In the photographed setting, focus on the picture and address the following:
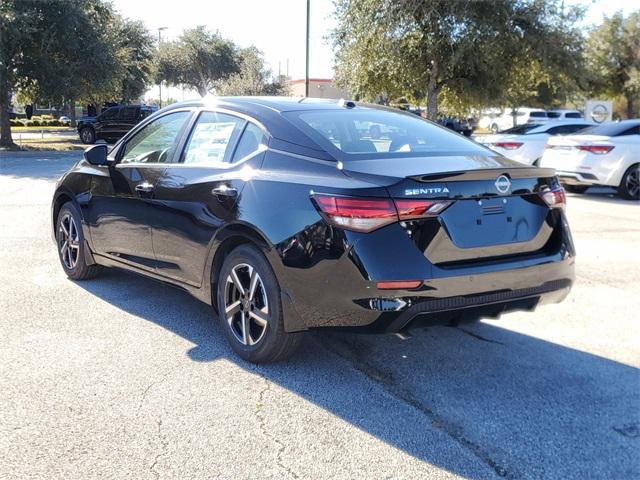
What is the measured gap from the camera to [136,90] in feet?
148

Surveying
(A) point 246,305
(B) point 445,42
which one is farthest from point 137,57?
(A) point 246,305

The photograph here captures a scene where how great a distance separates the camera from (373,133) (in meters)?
4.39

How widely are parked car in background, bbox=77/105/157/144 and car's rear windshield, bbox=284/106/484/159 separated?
27.1 meters

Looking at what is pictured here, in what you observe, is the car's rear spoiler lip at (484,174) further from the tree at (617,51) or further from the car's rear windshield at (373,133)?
the tree at (617,51)

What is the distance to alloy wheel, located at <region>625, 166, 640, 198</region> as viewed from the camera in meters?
12.4

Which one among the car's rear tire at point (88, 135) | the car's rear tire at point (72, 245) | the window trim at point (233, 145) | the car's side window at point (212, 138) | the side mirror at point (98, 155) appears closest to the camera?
the window trim at point (233, 145)

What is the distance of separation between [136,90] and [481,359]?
44.3 metres

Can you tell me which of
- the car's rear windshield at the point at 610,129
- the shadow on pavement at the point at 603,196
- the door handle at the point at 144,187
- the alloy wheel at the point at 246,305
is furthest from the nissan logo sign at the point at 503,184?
the car's rear windshield at the point at 610,129

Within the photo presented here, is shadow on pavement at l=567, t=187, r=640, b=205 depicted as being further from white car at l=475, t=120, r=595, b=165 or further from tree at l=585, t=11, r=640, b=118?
tree at l=585, t=11, r=640, b=118

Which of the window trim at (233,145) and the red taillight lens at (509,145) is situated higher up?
the window trim at (233,145)

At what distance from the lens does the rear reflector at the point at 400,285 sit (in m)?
3.43

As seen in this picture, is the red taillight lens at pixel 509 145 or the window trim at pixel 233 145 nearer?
the window trim at pixel 233 145

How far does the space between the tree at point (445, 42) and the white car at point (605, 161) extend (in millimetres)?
9009

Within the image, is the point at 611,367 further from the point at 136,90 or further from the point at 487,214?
the point at 136,90
